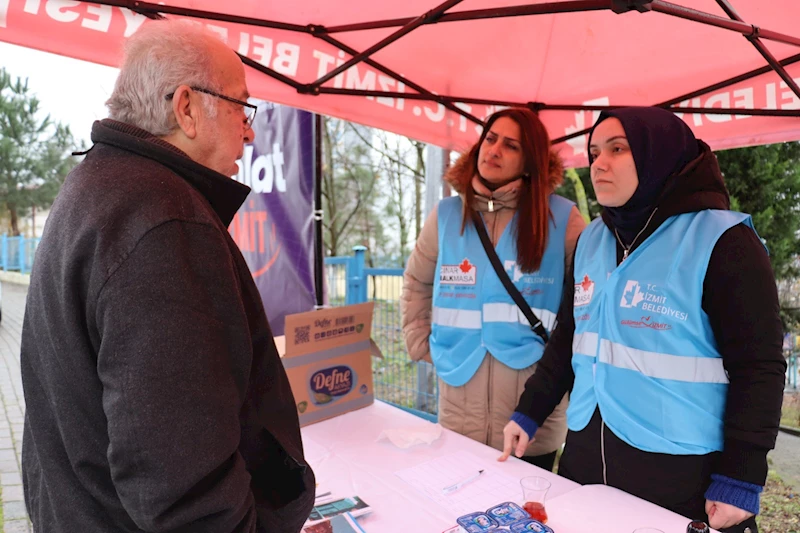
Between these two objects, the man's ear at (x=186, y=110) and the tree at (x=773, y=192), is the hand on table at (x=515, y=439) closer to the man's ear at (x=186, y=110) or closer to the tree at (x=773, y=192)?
the man's ear at (x=186, y=110)

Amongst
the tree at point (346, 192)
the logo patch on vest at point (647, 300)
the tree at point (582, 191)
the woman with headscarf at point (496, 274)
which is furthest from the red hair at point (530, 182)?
the tree at point (346, 192)

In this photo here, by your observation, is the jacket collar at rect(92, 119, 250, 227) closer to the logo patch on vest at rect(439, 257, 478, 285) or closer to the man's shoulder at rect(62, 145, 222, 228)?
the man's shoulder at rect(62, 145, 222, 228)

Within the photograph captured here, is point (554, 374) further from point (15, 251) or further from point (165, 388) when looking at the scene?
point (15, 251)

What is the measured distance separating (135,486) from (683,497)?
1268 millimetres

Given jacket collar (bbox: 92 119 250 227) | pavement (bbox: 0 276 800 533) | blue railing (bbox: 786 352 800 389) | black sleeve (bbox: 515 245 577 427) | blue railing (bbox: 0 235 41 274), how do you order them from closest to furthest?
jacket collar (bbox: 92 119 250 227) < black sleeve (bbox: 515 245 577 427) < pavement (bbox: 0 276 800 533) < blue railing (bbox: 0 235 41 274) < blue railing (bbox: 786 352 800 389)

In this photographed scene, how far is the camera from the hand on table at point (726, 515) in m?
1.23

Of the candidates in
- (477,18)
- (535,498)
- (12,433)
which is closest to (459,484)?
(535,498)

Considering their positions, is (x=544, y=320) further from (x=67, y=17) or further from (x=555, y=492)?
(x=67, y=17)

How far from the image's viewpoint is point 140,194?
748 mm

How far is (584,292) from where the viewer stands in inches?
63.6

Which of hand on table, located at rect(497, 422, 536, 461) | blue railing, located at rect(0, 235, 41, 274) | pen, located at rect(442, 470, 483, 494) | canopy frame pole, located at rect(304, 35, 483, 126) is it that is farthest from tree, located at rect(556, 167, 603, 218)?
blue railing, located at rect(0, 235, 41, 274)

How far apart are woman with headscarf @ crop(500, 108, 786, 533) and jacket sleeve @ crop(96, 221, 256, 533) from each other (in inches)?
42.4

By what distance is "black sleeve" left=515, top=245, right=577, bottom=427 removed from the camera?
1.69 meters

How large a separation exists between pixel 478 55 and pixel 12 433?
3174mm
